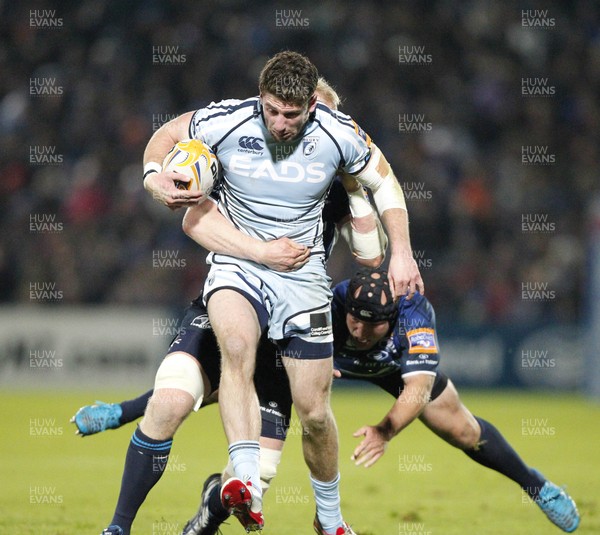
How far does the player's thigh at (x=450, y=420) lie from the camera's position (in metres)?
6.75

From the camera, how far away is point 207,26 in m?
17.2

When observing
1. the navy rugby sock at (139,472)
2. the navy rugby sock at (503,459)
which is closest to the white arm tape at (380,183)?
the navy rugby sock at (139,472)

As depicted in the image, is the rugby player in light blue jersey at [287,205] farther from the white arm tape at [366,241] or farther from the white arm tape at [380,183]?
the white arm tape at [366,241]

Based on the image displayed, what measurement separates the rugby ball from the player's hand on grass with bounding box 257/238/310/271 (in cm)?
42

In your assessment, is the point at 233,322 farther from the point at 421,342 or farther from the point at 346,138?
the point at 421,342

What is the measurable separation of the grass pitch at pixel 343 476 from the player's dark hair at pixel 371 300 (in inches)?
50.5

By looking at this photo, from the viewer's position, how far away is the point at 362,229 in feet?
19.9

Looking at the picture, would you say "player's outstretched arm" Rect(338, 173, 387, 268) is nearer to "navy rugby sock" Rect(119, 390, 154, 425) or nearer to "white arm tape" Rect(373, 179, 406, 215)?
"white arm tape" Rect(373, 179, 406, 215)

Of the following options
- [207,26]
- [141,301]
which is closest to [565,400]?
[141,301]

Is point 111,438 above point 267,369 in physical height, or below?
below

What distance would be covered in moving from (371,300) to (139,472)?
1.78m

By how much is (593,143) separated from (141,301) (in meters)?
7.01

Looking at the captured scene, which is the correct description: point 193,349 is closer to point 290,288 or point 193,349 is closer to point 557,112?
point 290,288

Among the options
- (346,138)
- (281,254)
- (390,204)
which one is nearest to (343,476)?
(390,204)
